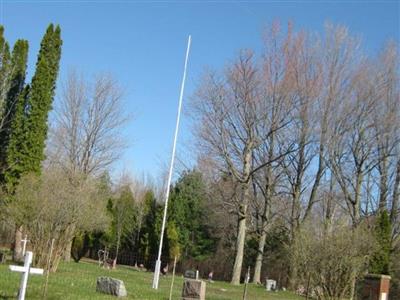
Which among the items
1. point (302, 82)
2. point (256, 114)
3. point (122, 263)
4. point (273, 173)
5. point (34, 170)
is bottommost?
point (122, 263)

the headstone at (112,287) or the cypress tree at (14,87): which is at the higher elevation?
the cypress tree at (14,87)

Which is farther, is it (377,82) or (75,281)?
(377,82)

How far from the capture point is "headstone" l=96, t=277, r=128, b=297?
13781 mm

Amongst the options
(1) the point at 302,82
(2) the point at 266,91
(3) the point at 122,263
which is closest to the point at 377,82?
(1) the point at 302,82

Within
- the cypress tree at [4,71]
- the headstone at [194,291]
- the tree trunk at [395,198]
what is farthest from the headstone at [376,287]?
the cypress tree at [4,71]

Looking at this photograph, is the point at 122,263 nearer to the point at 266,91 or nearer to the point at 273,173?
the point at 273,173

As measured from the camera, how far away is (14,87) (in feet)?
98.9

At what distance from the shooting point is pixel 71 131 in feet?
122

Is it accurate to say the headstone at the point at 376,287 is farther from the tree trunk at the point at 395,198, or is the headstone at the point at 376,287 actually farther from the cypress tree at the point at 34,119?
the cypress tree at the point at 34,119

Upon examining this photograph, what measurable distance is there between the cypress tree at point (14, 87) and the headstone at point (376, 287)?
1995 cm

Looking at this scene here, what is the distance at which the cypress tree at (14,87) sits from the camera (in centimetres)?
2964

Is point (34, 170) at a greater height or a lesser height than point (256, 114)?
lesser

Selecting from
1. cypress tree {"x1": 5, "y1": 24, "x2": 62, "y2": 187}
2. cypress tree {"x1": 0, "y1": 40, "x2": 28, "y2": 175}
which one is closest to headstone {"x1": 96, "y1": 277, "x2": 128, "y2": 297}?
cypress tree {"x1": 5, "y1": 24, "x2": 62, "y2": 187}

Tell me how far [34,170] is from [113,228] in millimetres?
15367
